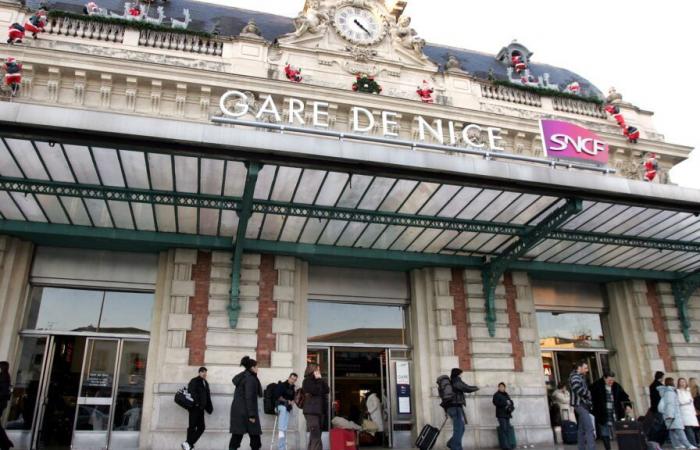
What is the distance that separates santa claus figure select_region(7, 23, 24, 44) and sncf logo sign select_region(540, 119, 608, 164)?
11639 millimetres

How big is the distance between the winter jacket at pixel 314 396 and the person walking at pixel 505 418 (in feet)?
13.6

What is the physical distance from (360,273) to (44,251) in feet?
22.6

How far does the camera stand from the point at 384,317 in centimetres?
1297

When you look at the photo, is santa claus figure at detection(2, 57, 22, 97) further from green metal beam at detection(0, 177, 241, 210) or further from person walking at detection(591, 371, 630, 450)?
person walking at detection(591, 371, 630, 450)

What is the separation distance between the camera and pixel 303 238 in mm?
11336

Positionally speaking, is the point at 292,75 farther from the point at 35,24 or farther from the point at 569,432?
the point at 569,432

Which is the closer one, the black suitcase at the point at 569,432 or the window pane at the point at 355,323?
the black suitcase at the point at 569,432

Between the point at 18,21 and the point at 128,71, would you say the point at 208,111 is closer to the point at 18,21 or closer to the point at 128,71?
the point at 128,71

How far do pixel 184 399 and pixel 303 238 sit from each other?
12.7ft

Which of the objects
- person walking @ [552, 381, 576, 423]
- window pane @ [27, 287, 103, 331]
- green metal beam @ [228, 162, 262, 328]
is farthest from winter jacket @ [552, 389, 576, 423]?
window pane @ [27, 287, 103, 331]

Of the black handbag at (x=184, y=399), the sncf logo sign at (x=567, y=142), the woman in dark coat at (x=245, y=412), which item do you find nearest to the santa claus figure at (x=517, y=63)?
the sncf logo sign at (x=567, y=142)

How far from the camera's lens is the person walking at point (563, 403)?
41.4 feet

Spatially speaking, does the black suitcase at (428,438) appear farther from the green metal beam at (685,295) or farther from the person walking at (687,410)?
the green metal beam at (685,295)

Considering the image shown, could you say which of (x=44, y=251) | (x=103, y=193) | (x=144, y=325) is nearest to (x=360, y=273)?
(x=144, y=325)
